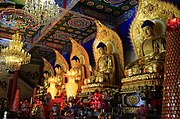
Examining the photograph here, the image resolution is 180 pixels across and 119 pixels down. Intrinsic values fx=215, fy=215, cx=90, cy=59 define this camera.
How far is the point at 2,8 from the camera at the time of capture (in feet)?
20.4

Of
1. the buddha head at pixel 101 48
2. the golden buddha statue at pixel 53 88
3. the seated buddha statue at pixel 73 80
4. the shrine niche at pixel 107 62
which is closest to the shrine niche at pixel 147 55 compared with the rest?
the shrine niche at pixel 107 62

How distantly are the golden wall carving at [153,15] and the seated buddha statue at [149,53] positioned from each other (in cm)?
13

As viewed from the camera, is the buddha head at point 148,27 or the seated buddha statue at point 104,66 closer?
the buddha head at point 148,27

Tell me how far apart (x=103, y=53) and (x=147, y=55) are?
171cm

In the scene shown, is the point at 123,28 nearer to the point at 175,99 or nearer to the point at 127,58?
the point at 127,58

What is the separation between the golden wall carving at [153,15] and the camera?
466cm

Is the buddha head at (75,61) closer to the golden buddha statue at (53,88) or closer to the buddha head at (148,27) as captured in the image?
the golden buddha statue at (53,88)

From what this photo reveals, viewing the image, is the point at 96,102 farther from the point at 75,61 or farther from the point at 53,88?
the point at 53,88

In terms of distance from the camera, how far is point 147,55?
15.5ft

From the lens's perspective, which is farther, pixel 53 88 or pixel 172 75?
pixel 53 88

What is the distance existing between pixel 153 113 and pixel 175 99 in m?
1.98

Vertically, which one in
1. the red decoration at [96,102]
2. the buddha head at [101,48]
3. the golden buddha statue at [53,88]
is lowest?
the red decoration at [96,102]

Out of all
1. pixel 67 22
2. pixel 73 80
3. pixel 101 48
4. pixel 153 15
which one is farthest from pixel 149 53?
pixel 73 80

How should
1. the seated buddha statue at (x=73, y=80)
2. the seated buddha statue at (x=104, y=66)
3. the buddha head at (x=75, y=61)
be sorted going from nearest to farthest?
the seated buddha statue at (x=104, y=66) → the seated buddha statue at (x=73, y=80) → the buddha head at (x=75, y=61)
